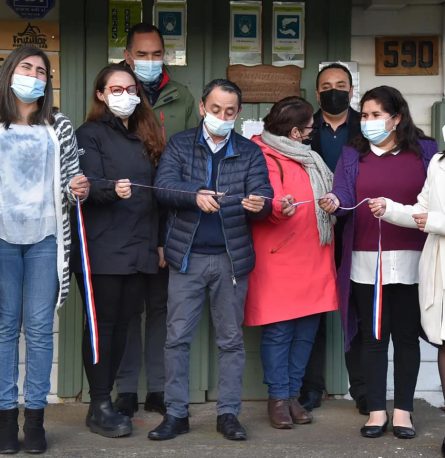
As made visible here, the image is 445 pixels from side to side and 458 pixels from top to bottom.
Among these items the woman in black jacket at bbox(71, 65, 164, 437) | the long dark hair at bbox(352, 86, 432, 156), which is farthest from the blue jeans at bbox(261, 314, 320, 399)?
the long dark hair at bbox(352, 86, 432, 156)

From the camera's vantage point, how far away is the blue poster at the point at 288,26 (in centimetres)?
599

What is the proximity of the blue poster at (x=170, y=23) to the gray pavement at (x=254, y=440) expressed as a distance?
2.32 metres

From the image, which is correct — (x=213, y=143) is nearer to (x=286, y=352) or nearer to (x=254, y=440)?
(x=286, y=352)

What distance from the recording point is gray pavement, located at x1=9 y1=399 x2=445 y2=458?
4.89 meters

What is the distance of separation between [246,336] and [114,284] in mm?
1247

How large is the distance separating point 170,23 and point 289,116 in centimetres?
112

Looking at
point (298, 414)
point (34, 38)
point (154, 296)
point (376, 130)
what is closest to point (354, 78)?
point (376, 130)

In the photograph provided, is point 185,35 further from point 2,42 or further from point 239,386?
point 239,386

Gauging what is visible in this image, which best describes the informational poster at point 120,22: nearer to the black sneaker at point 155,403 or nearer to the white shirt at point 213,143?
the white shirt at point 213,143

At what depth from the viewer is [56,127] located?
188 inches

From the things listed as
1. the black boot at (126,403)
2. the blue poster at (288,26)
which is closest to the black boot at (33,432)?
the black boot at (126,403)

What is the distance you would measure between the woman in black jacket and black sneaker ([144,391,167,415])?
0.48 m

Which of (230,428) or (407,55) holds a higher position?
(407,55)

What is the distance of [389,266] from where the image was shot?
5.04 meters
